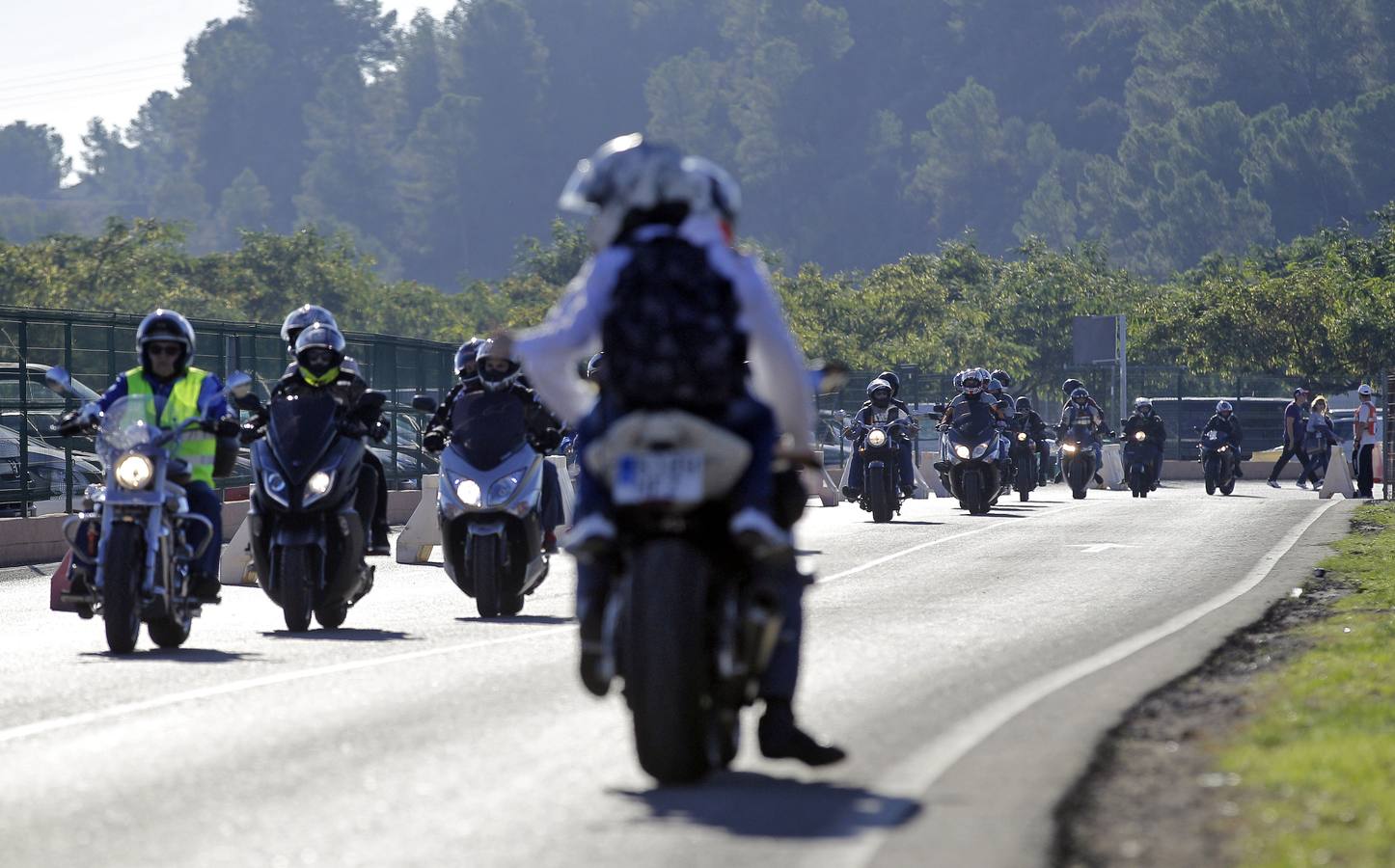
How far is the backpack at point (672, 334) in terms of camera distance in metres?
6.99

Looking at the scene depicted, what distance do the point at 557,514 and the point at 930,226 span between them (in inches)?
6612

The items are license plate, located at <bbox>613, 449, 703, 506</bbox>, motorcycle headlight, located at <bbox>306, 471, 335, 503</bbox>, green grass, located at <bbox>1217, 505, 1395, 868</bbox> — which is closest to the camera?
green grass, located at <bbox>1217, 505, 1395, 868</bbox>

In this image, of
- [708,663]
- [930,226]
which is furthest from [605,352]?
[930,226]

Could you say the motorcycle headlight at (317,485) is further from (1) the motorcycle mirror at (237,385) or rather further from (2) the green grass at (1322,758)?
(2) the green grass at (1322,758)

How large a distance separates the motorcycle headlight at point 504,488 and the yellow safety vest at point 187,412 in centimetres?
204

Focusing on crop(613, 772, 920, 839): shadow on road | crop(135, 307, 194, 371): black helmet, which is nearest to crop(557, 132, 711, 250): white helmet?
crop(613, 772, 920, 839): shadow on road

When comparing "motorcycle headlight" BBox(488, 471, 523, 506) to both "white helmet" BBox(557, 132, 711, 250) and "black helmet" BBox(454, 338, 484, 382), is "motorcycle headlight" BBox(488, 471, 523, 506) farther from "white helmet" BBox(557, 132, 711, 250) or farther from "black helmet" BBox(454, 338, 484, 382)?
"white helmet" BBox(557, 132, 711, 250)

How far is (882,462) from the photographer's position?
88.7 ft

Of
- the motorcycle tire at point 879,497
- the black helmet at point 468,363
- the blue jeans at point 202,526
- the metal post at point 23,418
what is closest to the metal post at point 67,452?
the metal post at point 23,418

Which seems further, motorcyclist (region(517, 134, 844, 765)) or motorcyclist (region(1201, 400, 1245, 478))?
motorcyclist (region(1201, 400, 1245, 478))

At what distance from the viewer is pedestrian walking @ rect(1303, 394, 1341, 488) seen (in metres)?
41.6

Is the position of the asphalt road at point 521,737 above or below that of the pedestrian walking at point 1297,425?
below

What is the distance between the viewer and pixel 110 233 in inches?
3342

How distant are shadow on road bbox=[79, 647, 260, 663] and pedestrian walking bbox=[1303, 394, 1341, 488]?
3177 centimetres
